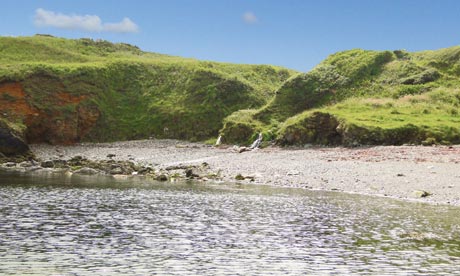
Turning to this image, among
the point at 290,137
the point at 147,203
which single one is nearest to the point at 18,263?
the point at 147,203

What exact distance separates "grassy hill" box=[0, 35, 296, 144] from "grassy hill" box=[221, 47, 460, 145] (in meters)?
11.7

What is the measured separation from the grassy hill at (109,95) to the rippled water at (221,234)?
4855 centimetres

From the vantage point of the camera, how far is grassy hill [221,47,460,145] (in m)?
60.6

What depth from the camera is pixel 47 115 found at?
83688mm

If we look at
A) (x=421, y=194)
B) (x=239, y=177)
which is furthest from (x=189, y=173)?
(x=421, y=194)

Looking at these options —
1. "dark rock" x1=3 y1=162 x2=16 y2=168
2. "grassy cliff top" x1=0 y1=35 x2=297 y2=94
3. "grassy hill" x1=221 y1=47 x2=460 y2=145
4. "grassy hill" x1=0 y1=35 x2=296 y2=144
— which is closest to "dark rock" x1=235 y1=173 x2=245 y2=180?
"grassy hill" x1=221 y1=47 x2=460 y2=145

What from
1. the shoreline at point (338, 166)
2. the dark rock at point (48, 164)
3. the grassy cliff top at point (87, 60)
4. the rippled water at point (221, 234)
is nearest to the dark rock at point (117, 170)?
the shoreline at point (338, 166)

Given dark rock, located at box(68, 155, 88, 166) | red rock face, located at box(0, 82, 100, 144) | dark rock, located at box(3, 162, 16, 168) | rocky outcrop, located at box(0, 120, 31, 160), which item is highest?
red rock face, located at box(0, 82, 100, 144)

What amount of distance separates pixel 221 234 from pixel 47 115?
219 ft

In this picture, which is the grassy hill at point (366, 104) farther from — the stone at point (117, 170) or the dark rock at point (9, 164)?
the dark rock at point (9, 164)

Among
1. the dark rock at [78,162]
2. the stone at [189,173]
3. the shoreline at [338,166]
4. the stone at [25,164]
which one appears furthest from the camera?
the dark rock at [78,162]

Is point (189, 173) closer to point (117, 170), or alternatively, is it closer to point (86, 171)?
point (117, 170)

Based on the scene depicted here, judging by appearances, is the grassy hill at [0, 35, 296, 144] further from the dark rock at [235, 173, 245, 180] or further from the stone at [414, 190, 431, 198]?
the stone at [414, 190, 431, 198]

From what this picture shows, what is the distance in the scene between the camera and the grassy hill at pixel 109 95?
84062 millimetres
